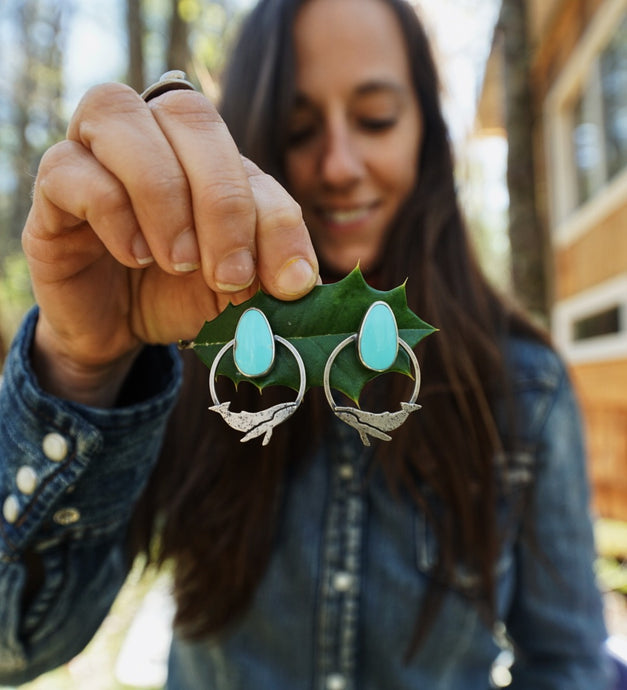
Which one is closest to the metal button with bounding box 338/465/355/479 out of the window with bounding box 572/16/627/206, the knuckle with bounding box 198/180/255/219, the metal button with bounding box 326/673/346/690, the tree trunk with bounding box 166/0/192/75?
the metal button with bounding box 326/673/346/690

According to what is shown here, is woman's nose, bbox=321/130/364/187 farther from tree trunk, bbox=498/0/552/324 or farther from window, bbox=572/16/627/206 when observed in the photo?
window, bbox=572/16/627/206

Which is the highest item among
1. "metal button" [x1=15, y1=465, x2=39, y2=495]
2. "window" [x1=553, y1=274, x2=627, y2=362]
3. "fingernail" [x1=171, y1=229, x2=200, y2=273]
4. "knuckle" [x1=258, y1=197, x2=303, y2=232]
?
"knuckle" [x1=258, y1=197, x2=303, y2=232]

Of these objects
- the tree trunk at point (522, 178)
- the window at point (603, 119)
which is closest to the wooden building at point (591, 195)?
the window at point (603, 119)

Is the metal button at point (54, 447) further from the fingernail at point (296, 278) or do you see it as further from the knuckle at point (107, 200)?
the fingernail at point (296, 278)

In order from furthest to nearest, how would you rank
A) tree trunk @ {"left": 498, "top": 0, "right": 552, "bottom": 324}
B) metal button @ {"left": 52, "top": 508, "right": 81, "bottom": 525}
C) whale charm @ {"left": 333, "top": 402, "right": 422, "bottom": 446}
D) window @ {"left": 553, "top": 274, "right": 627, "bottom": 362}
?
window @ {"left": 553, "top": 274, "right": 627, "bottom": 362} < tree trunk @ {"left": 498, "top": 0, "right": 552, "bottom": 324} < metal button @ {"left": 52, "top": 508, "right": 81, "bottom": 525} < whale charm @ {"left": 333, "top": 402, "right": 422, "bottom": 446}

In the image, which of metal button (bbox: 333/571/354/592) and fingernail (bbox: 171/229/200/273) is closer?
fingernail (bbox: 171/229/200/273)

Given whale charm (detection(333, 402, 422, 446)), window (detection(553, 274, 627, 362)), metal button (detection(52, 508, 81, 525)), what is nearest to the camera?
whale charm (detection(333, 402, 422, 446))
